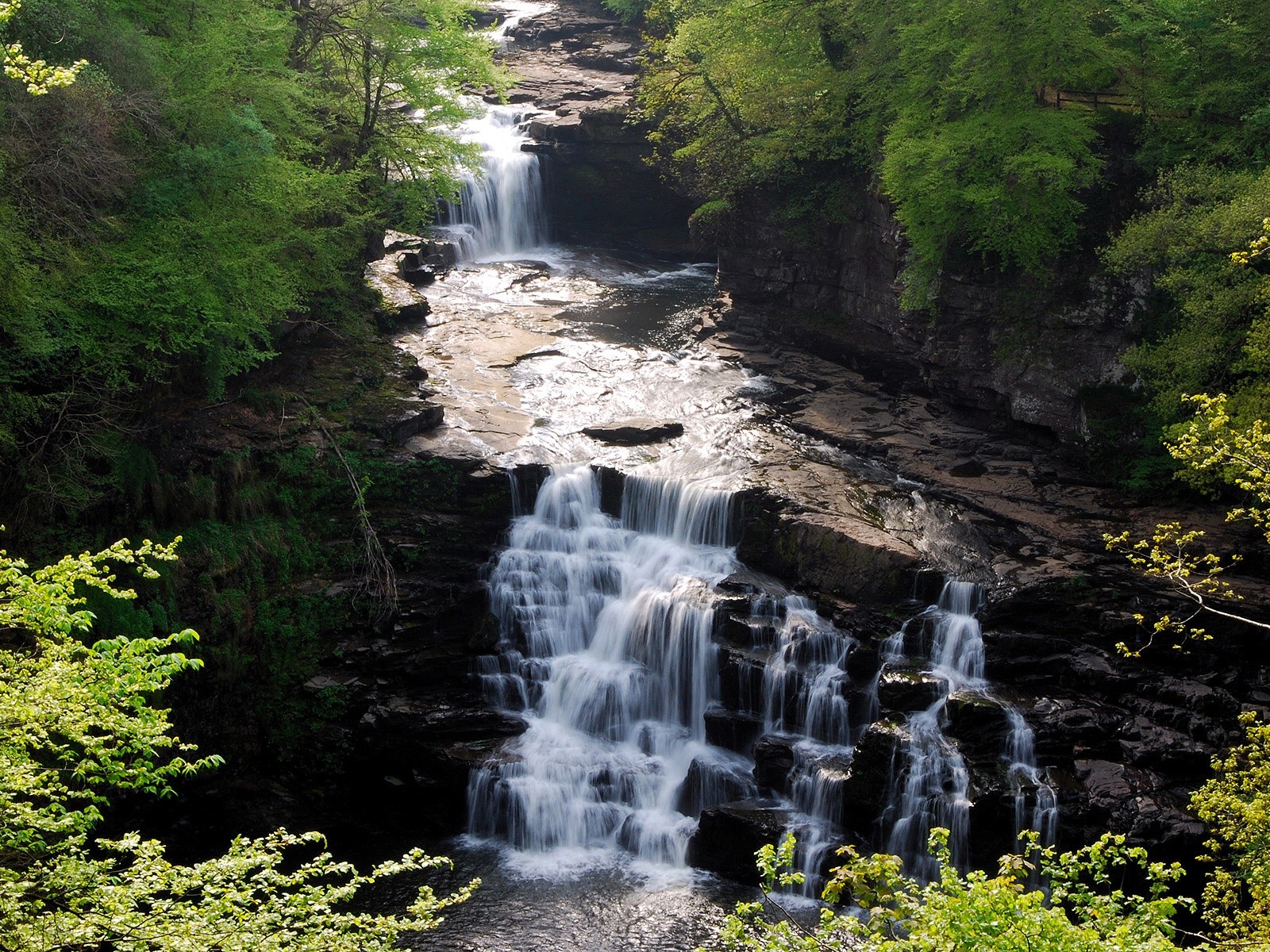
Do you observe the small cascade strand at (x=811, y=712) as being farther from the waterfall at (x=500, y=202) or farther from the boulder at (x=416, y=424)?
the waterfall at (x=500, y=202)

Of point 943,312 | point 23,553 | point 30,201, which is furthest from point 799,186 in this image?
point 23,553

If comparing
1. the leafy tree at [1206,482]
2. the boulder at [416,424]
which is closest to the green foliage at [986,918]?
the leafy tree at [1206,482]

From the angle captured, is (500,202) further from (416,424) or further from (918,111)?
(918,111)

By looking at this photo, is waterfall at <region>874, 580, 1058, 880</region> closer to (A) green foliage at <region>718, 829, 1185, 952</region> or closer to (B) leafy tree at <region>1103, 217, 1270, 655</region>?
(B) leafy tree at <region>1103, 217, 1270, 655</region>

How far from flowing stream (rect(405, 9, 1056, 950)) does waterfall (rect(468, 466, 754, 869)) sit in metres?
0.04

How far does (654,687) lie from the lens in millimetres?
19547

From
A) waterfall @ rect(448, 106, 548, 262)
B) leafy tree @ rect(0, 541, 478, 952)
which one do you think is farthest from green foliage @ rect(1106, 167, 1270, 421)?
waterfall @ rect(448, 106, 548, 262)

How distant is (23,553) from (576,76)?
30470 mm

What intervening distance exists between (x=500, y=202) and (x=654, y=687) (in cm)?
2253

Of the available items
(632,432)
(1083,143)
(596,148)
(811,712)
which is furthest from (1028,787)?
(596,148)

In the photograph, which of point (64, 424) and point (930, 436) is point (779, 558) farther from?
point (64, 424)

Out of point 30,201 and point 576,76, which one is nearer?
point 30,201

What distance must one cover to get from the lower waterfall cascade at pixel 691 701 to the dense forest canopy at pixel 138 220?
7.33m

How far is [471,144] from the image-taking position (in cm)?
2817
